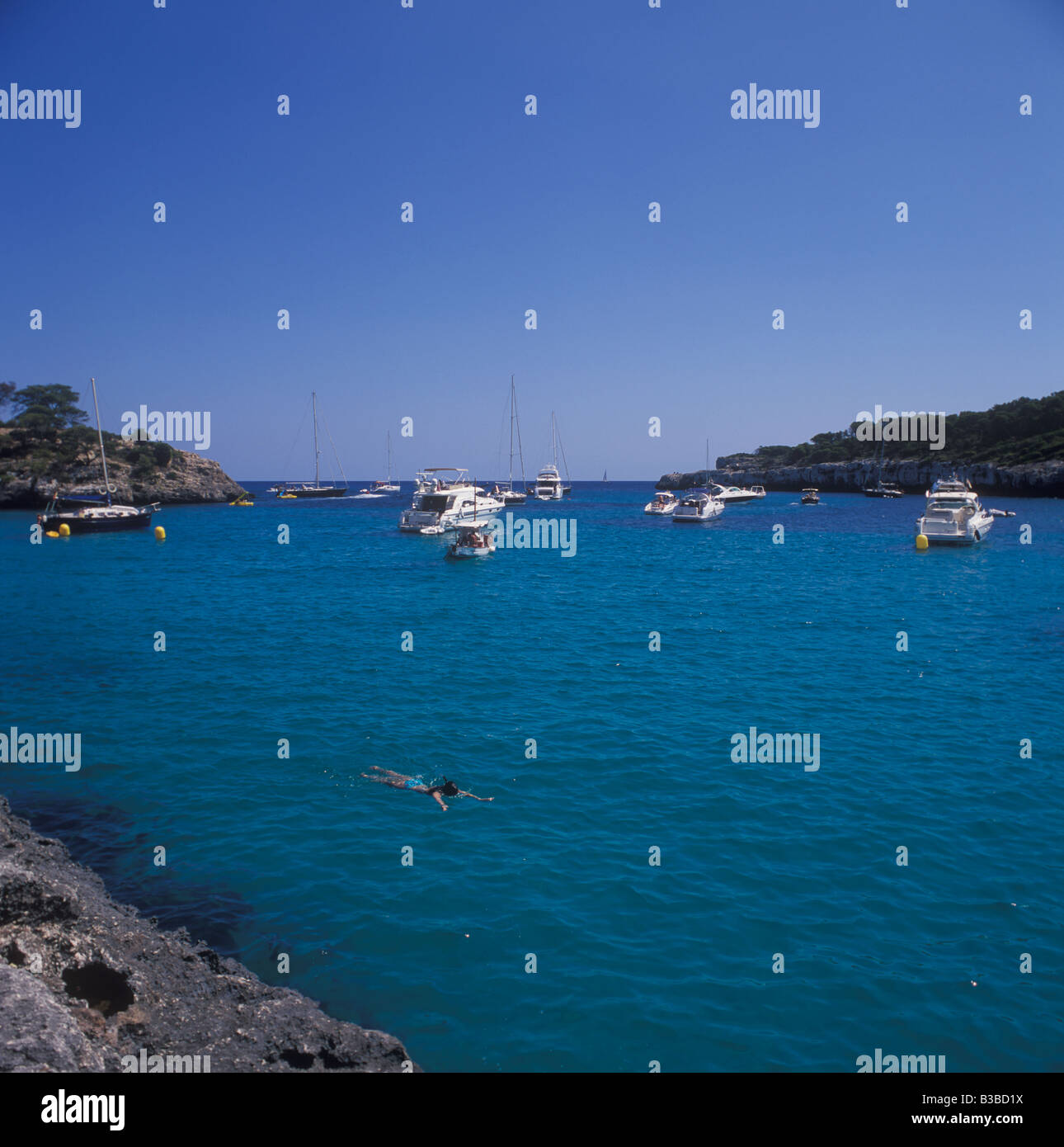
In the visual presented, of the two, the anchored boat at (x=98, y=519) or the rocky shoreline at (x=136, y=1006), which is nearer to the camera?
the rocky shoreline at (x=136, y=1006)

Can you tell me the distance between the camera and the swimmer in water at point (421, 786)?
13930 mm

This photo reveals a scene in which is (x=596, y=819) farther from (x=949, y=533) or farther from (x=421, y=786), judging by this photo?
(x=949, y=533)

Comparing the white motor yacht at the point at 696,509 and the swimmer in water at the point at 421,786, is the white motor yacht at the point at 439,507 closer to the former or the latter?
the white motor yacht at the point at 696,509

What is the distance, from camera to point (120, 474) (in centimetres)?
11450

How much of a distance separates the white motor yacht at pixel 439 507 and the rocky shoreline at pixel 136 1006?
199 feet

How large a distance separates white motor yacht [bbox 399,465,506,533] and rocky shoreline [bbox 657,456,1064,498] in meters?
80.0

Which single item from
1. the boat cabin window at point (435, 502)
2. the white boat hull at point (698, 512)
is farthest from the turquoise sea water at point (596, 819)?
the white boat hull at point (698, 512)

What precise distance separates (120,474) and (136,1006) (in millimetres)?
123996

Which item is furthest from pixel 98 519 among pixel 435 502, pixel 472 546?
pixel 472 546

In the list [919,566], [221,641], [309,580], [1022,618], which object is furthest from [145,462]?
[1022,618]

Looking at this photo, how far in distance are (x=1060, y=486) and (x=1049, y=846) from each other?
360 feet

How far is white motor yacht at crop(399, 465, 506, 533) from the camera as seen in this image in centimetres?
6981

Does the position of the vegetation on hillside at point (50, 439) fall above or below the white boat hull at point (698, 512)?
above

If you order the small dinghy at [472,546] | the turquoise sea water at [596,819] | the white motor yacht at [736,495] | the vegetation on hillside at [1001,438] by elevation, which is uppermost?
the vegetation on hillside at [1001,438]
